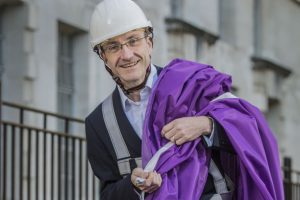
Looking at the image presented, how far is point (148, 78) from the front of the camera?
15.4 feet

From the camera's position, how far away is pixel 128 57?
4590 millimetres

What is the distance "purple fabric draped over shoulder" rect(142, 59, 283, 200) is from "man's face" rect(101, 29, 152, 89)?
9 cm

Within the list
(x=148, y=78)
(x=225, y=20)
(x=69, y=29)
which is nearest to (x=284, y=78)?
(x=225, y=20)

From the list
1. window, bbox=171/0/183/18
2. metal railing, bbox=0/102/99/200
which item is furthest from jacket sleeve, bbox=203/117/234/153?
window, bbox=171/0/183/18

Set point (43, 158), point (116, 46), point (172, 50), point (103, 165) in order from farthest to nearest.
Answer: point (172, 50)
point (43, 158)
point (103, 165)
point (116, 46)

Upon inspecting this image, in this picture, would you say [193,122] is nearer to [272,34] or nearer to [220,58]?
[220,58]

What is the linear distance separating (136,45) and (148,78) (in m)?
0.14

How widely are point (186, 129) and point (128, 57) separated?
375 millimetres

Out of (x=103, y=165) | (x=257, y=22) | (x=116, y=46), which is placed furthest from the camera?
(x=257, y=22)

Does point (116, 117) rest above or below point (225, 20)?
below

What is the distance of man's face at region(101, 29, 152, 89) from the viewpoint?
15.1ft

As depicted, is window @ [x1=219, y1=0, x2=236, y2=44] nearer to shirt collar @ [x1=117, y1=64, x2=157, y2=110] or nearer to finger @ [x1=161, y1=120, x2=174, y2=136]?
shirt collar @ [x1=117, y1=64, x2=157, y2=110]

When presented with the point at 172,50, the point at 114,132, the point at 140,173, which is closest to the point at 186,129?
the point at 140,173

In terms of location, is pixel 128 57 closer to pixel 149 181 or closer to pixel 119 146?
pixel 119 146
